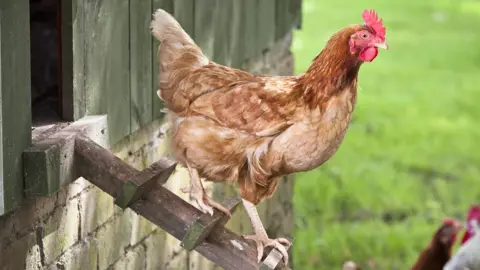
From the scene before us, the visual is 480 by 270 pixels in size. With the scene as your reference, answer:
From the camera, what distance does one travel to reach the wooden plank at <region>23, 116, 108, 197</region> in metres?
3.93

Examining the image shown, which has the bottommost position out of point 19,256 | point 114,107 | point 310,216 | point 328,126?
point 310,216

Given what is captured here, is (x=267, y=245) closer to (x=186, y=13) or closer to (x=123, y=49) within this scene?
(x=123, y=49)

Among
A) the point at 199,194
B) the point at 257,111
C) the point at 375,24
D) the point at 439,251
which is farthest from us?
the point at 439,251

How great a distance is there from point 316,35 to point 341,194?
574 cm

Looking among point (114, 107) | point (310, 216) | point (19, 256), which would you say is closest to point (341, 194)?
point (310, 216)

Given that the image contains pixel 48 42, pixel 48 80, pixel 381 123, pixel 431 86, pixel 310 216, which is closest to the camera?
pixel 48 80

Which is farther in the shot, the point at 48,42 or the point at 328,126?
the point at 48,42

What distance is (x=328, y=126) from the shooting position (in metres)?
3.52

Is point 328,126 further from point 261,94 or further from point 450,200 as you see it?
point 450,200

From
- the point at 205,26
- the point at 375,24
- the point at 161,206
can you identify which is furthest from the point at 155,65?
the point at 375,24

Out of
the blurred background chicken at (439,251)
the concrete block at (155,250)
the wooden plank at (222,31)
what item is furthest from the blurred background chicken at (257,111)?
the blurred background chicken at (439,251)

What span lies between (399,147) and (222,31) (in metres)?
7.32

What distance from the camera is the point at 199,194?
3967 millimetres

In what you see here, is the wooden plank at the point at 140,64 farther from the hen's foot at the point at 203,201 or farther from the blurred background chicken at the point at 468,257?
the blurred background chicken at the point at 468,257
